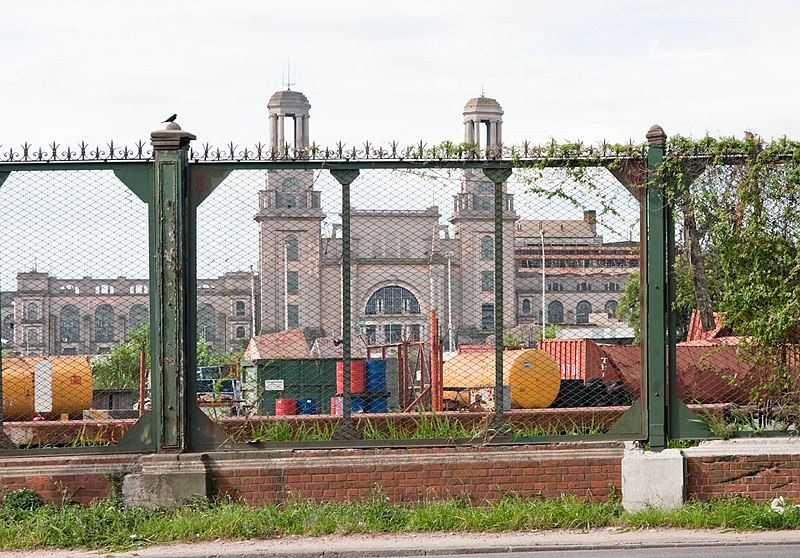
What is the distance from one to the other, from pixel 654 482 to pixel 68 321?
271 inches

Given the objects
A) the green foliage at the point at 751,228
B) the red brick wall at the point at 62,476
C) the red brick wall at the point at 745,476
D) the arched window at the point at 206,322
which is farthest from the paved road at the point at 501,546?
the arched window at the point at 206,322

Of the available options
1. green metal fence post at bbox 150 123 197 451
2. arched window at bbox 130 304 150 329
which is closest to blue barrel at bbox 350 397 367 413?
arched window at bbox 130 304 150 329

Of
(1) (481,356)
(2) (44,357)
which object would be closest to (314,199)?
(2) (44,357)

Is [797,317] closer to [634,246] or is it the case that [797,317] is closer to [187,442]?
[634,246]

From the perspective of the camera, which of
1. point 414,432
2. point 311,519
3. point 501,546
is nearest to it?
point 501,546

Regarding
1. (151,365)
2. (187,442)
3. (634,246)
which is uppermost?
(634,246)

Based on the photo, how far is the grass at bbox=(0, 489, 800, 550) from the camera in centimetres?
907

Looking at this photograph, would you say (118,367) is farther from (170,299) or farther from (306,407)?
(170,299)

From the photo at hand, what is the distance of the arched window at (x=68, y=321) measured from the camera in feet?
39.8

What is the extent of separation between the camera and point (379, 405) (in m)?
17.9

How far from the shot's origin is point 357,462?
986 centimetres

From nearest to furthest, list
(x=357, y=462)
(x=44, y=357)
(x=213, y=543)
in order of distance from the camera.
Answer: (x=213, y=543) → (x=357, y=462) → (x=44, y=357)

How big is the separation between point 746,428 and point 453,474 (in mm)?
2835

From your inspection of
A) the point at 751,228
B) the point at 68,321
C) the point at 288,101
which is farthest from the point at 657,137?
the point at 288,101
